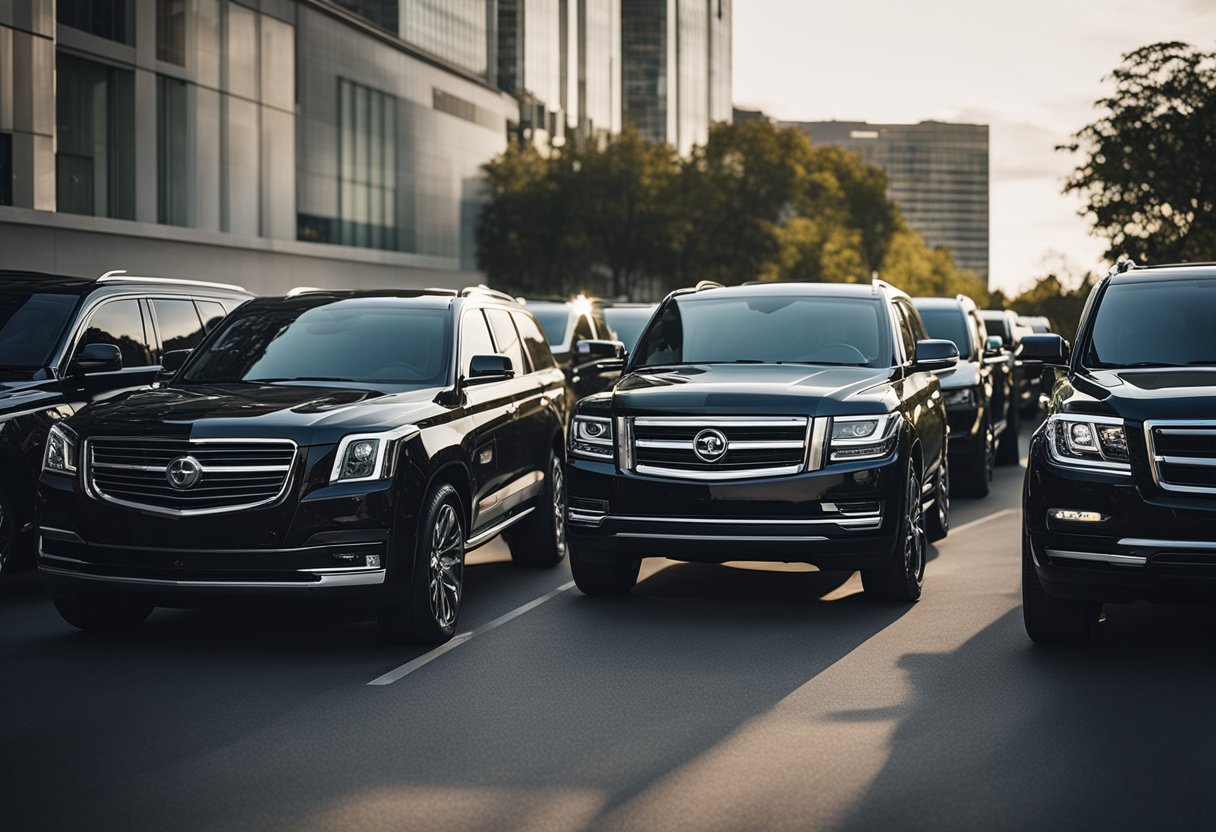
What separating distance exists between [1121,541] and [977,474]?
898cm

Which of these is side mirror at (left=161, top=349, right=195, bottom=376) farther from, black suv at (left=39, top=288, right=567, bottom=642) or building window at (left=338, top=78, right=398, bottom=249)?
building window at (left=338, top=78, right=398, bottom=249)

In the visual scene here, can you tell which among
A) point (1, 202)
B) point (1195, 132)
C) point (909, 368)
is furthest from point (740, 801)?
point (1195, 132)

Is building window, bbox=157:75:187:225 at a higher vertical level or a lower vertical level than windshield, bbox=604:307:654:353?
higher

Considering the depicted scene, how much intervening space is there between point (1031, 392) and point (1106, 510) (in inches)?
928

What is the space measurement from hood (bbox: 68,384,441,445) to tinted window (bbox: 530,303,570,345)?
9.05 metres

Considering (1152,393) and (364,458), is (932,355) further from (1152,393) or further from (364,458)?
(364,458)

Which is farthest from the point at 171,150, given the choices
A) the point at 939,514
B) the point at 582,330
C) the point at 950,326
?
the point at 939,514

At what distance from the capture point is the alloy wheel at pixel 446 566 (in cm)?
820

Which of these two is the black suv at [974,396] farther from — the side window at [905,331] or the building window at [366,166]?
the building window at [366,166]

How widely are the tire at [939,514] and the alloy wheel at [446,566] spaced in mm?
4799

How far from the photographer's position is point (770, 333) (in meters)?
10.3

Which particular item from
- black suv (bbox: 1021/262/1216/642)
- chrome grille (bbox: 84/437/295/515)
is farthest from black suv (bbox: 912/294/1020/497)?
chrome grille (bbox: 84/437/295/515)

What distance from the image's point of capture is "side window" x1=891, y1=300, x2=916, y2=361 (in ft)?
35.2

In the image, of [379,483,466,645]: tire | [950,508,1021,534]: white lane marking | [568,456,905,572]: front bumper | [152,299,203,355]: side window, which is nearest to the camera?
[379,483,466,645]: tire
